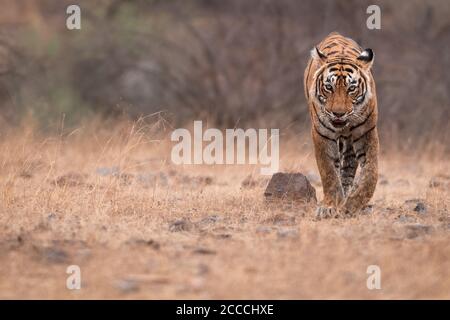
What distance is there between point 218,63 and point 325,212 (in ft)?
32.0

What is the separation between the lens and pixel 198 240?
21.0 ft

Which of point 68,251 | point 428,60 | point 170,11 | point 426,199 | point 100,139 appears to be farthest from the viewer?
point 170,11

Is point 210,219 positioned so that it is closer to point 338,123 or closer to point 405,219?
point 338,123

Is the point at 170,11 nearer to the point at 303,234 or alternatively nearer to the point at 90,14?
the point at 90,14

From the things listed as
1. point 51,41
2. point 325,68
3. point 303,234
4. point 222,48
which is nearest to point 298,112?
point 222,48

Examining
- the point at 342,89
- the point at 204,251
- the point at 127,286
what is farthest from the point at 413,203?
the point at 127,286

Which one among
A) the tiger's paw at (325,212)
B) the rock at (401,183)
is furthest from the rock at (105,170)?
the rock at (401,183)

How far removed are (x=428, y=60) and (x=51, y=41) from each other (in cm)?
835

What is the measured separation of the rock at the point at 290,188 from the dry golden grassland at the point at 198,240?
0.15 metres

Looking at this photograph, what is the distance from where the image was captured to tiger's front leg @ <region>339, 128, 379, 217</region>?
760 cm

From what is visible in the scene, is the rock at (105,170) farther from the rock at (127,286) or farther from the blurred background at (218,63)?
the blurred background at (218,63)

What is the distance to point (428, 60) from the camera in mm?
16859

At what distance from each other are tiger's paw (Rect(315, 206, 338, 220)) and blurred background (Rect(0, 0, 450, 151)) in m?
6.39

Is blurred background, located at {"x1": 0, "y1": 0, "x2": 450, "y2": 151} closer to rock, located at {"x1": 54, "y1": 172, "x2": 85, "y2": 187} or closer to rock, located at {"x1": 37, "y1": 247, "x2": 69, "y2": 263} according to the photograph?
rock, located at {"x1": 54, "y1": 172, "x2": 85, "y2": 187}
